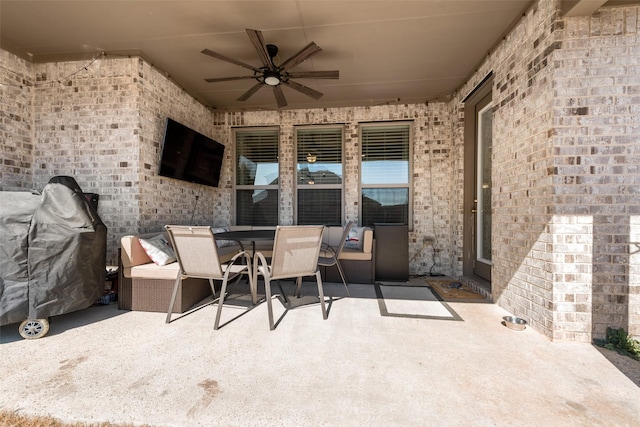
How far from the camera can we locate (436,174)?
489 centimetres

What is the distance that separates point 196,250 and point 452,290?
10.7 ft

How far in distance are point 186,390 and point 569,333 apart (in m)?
2.87

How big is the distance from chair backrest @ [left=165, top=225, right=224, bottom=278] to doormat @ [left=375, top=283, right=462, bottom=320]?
1.73m

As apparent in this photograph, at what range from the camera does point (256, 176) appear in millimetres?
5516

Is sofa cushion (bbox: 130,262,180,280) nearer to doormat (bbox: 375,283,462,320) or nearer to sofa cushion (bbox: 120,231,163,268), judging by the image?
sofa cushion (bbox: 120,231,163,268)

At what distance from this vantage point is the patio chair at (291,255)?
7.79 ft

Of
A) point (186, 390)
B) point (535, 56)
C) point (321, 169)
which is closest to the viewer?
point (186, 390)

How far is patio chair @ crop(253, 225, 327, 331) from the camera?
238 cm

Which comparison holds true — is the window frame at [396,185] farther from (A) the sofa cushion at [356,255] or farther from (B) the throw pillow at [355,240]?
(A) the sofa cushion at [356,255]

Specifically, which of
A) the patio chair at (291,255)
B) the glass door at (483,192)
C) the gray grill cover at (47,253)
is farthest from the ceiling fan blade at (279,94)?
the glass door at (483,192)

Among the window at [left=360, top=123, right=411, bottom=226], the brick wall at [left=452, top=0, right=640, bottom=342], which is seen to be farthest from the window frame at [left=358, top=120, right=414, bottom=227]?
the brick wall at [left=452, top=0, right=640, bottom=342]

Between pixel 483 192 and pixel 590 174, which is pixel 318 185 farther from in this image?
pixel 590 174

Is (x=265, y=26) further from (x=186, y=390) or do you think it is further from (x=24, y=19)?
(x=186, y=390)

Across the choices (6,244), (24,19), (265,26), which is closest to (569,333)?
(265,26)
